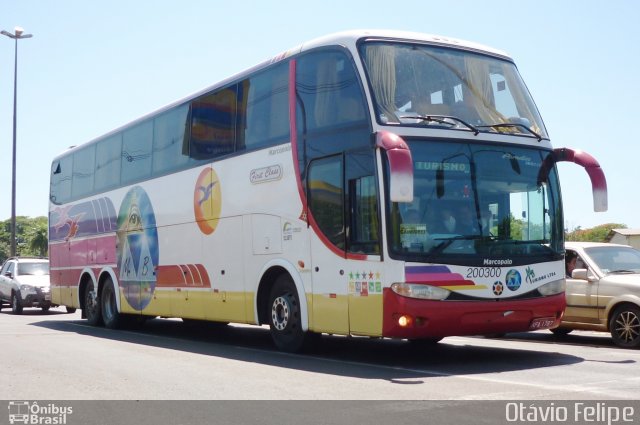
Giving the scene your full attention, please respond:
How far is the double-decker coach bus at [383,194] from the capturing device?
10.1 meters

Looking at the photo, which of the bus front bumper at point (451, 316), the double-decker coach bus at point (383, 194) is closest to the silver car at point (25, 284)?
the double-decker coach bus at point (383, 194)

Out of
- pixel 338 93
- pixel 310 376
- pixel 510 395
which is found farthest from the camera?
pixel 338 93

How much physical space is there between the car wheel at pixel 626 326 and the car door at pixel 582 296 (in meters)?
0.42

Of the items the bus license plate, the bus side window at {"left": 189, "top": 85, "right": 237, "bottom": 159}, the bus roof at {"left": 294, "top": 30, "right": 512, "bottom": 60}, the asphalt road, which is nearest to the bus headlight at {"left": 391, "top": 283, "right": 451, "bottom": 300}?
the asphalt road

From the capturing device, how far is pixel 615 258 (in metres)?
13.9

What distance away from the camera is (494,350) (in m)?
12.5

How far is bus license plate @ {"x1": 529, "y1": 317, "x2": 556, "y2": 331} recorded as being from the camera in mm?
10766

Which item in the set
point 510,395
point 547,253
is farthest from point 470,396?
point 547,253

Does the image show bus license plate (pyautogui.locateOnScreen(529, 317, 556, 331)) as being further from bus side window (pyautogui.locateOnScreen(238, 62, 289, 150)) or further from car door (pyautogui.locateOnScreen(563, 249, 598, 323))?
bus side window (pyautogui.locateOnScreen(238, 62, 289, 150))

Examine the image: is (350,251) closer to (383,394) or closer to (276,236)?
(276,236)

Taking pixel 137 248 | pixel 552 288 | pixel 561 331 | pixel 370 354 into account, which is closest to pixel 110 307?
pixel 137 248

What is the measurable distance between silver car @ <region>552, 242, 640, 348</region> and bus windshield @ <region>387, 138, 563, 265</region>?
7.80 feet

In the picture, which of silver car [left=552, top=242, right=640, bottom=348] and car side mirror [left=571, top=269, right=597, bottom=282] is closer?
silver car [left=552, top=242, right=640, bottom=348]
